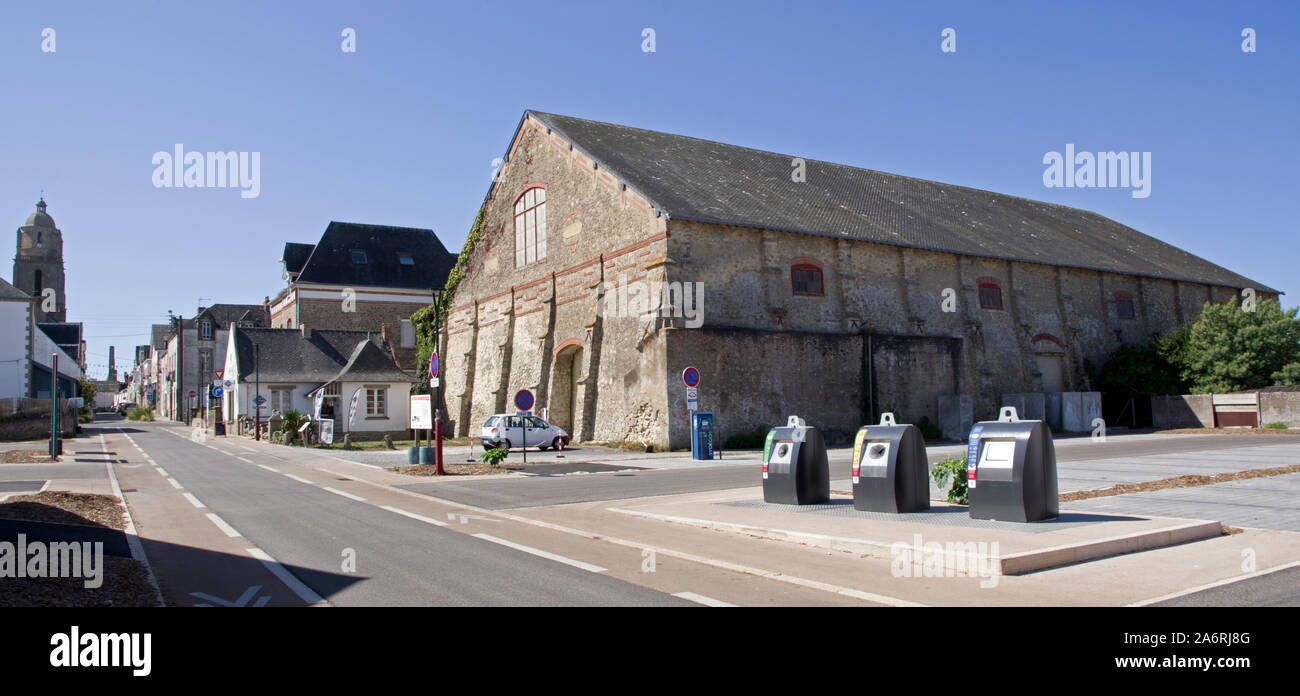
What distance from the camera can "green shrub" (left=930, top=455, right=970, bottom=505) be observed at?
12336 millimetres

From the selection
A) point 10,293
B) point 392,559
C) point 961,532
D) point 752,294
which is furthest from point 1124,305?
point 10,293

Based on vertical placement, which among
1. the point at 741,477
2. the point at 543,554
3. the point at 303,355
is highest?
the point at 303,355

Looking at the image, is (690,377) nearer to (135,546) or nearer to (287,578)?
(135,546)

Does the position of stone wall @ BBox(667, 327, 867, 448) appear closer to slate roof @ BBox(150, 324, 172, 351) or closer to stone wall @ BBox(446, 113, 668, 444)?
stone wall @ BBox(446, 113, 668, 444)

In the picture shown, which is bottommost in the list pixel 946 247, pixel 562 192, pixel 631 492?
pixel 631 492

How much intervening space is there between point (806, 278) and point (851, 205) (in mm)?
7056

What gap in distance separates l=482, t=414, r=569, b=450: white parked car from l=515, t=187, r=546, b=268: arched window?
900 centimetres

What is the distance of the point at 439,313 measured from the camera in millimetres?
42531

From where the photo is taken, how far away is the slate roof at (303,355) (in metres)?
45.0

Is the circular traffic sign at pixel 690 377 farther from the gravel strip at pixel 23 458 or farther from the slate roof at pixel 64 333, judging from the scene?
the slate roof at pixel 64 333
